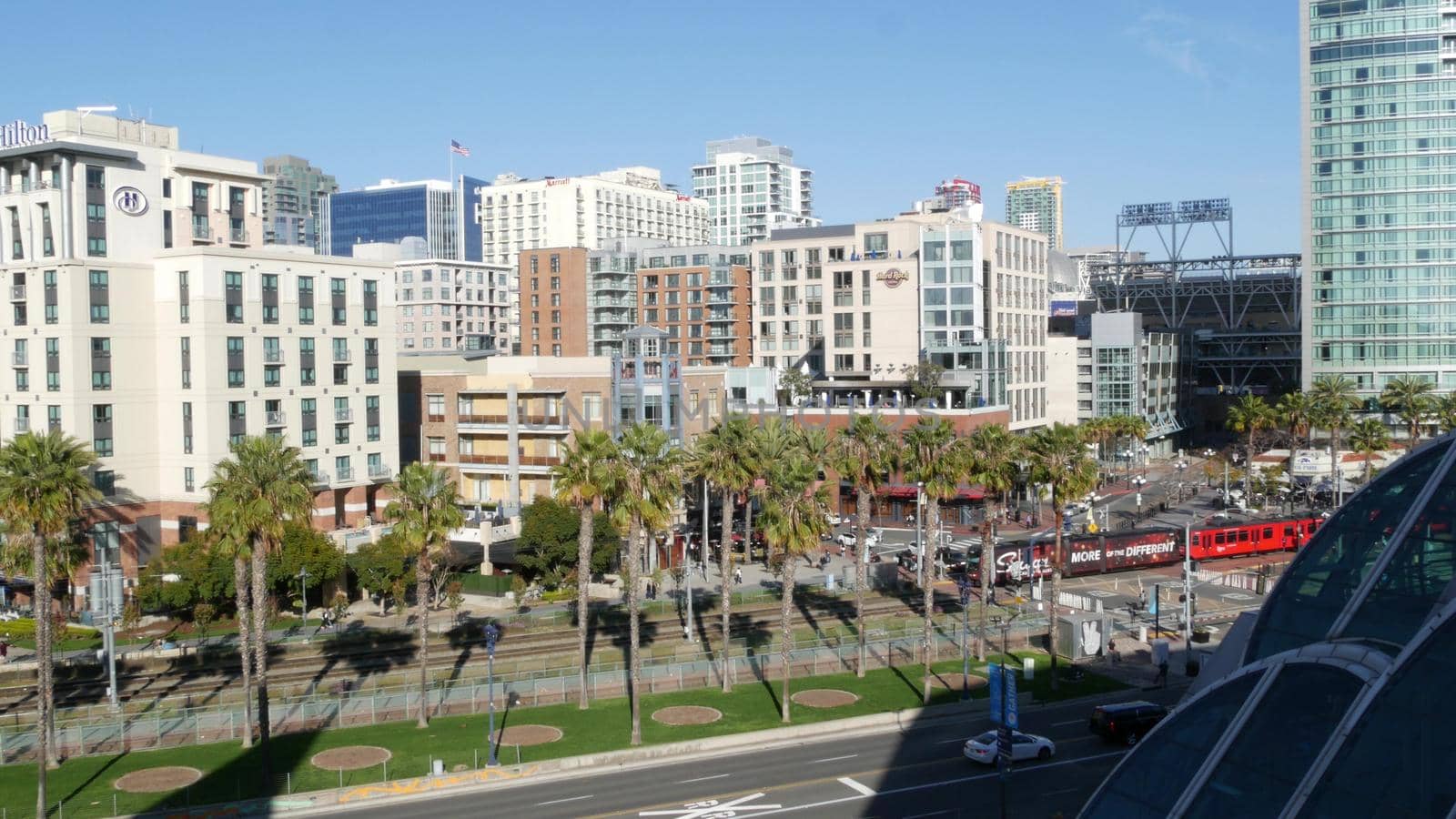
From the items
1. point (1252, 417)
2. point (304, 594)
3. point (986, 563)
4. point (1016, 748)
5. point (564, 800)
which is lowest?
point (564, 800)

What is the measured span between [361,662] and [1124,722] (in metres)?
37.5

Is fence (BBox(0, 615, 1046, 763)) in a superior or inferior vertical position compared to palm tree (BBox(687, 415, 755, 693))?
inferior

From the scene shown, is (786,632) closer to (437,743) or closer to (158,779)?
(437,743)

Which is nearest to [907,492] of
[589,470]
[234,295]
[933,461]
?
[933,461]

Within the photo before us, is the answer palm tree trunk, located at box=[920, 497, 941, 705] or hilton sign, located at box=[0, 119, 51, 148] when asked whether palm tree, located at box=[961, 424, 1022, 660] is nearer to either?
palm tree trunk, located at box=[920, 497, 941, 705]

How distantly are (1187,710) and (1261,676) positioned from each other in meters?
1.80

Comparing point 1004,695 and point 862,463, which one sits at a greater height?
point 862,463

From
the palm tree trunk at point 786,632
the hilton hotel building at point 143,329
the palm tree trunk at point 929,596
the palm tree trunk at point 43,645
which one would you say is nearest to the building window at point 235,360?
the hilton hotel building at point 143,329

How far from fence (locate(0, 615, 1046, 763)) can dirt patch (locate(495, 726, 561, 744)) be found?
4.19 metres

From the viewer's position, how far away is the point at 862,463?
64.4 metres

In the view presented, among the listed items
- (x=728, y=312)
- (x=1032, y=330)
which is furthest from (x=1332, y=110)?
(x=728, y=312)

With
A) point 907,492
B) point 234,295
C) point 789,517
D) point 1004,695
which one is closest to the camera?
point 1004,695

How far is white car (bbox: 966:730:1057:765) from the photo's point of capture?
4853 centimetres

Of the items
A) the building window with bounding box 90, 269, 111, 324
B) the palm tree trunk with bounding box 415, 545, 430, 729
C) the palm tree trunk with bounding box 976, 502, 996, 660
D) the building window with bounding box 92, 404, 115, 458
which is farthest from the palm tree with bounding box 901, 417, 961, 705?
the building window with bounding box 90, 269, 111, 324
